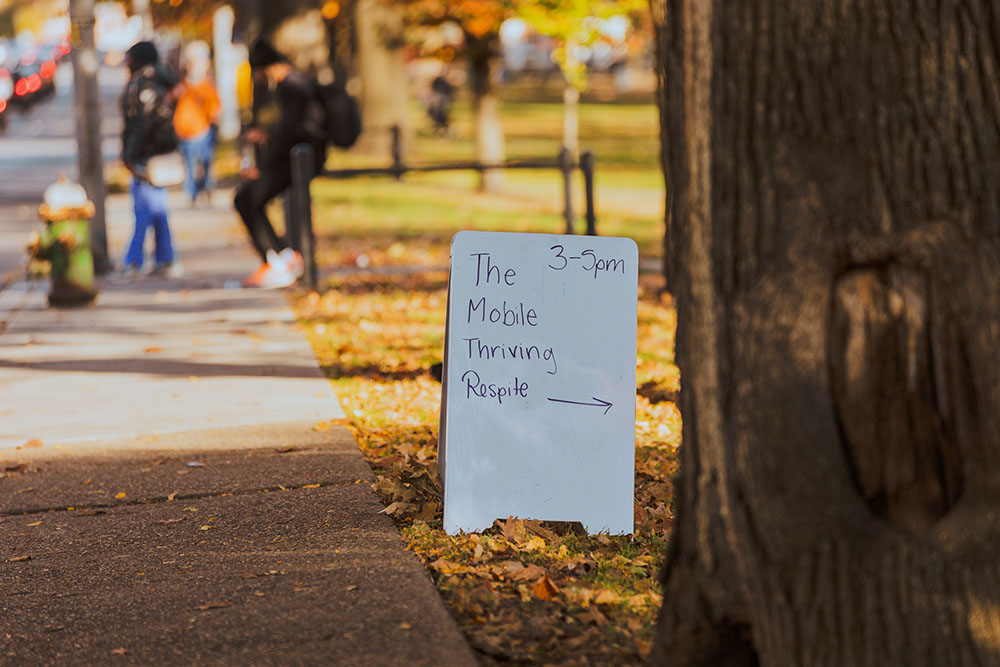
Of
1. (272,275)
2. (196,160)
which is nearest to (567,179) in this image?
(272,275)

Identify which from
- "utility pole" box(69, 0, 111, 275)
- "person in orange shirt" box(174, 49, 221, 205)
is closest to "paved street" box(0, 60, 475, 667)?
"utility pole" box(69, 0, 111, 275)

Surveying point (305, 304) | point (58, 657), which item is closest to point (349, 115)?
point (305, 304)

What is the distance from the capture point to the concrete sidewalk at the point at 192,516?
3.86m

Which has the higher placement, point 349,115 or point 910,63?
point 910,63

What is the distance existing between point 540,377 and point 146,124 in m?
8.24

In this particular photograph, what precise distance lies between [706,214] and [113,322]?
7728 millimetres

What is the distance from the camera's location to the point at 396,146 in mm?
20250

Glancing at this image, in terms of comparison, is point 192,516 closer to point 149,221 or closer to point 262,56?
point 262,56

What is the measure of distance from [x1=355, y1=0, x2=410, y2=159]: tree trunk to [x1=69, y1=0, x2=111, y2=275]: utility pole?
1465 cm

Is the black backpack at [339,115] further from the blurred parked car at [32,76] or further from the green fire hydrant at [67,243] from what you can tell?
the blurred parked car at [32,76]

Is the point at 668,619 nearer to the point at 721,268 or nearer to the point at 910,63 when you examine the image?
the point at 721,268

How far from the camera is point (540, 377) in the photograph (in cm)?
462

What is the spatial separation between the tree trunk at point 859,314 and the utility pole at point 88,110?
10.4 meters

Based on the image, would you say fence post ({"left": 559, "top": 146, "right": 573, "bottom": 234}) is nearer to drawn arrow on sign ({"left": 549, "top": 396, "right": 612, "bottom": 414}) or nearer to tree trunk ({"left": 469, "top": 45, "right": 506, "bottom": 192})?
drawn arrow on sign ({"left": 549, "top": 396, "right": 612, "bottom": 414})
